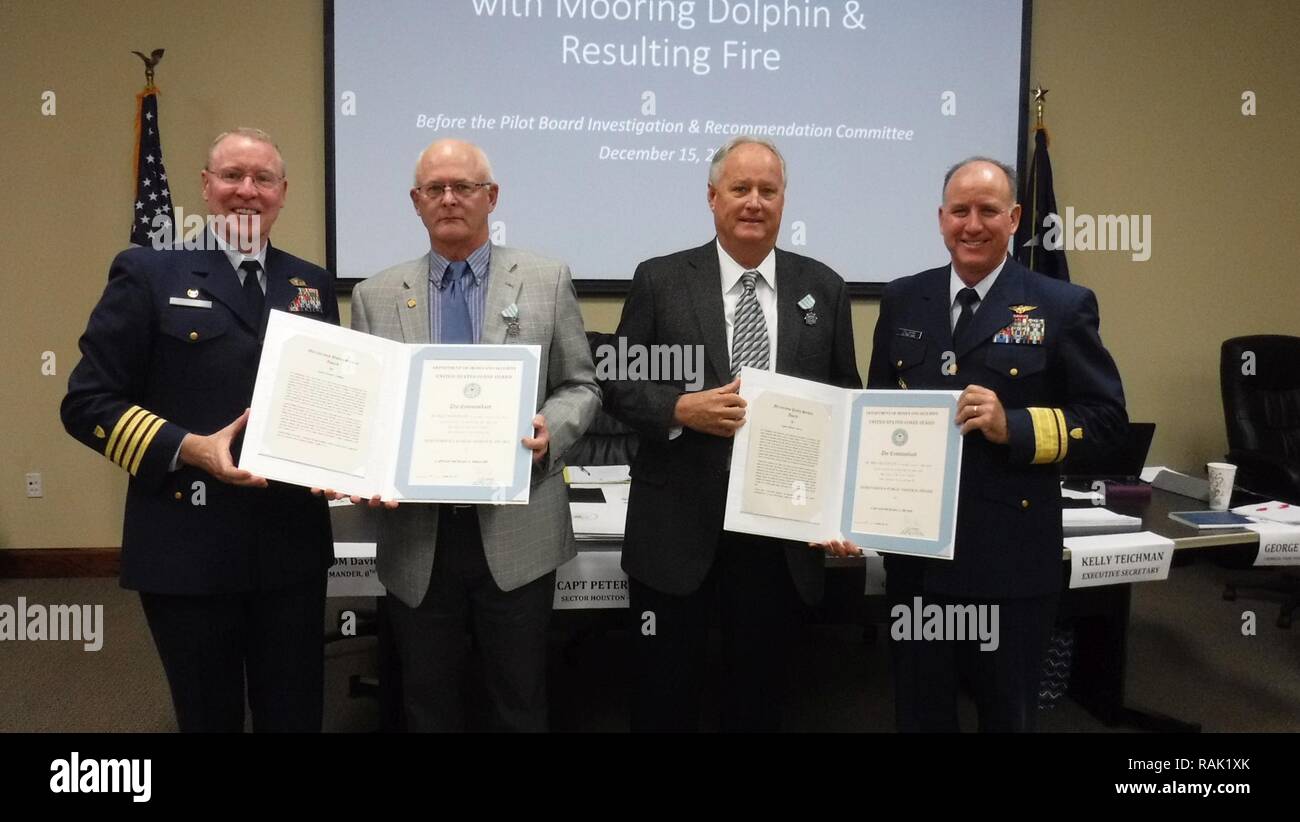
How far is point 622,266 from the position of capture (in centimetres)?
425

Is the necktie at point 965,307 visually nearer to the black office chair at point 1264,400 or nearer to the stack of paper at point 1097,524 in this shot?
the stack of paper at point 1097,524

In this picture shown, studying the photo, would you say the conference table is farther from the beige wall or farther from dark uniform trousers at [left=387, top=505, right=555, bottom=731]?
the beige wall

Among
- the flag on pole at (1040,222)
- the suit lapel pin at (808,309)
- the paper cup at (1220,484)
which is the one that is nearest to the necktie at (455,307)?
the suit lapel pin at (808,309)

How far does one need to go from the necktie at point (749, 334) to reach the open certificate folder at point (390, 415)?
439 mm

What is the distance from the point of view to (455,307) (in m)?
1.70

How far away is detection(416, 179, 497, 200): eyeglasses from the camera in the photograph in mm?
1614

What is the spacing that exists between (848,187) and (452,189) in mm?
3106

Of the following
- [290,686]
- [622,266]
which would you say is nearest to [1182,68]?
[622,266]

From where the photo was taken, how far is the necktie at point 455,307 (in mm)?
1691

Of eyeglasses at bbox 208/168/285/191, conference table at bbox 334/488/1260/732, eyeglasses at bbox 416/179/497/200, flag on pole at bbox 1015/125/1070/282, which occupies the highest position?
flag on pole at bbox 1015/125/1070/282

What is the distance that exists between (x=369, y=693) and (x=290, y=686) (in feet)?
4.46

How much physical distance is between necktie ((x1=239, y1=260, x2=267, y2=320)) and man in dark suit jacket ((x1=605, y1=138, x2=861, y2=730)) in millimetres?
748

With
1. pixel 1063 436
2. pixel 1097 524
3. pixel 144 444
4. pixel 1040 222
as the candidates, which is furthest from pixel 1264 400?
pixel 144 444

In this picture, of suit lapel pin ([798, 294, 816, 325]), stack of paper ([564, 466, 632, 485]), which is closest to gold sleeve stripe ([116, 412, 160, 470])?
suit lapel pin ([798, 294, 816, 325])
